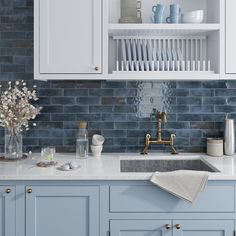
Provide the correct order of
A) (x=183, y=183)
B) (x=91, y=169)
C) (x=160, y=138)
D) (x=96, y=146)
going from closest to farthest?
1. (x=183, y=183)
2. (x=91, y=169)
3. (x=96, y=146)
4. (x=160, y=138)

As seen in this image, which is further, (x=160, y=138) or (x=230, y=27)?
(x=160, y=138)

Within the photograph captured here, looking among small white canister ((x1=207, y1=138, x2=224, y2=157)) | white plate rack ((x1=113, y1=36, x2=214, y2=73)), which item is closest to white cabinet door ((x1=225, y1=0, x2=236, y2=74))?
white plate rack ((x1=113, y1=36, x2=214, y2=73))

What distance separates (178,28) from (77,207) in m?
1.35

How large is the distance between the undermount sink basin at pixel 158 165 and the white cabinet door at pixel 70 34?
0.74m

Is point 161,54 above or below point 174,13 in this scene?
below

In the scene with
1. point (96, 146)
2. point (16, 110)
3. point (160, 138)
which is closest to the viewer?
point (16, 110)

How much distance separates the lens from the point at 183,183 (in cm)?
228

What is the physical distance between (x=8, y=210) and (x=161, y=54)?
1.45 m

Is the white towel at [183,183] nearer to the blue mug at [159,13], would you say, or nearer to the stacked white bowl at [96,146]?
the stacked white bowl at [96,146]

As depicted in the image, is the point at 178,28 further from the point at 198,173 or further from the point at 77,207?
the point at 77,207

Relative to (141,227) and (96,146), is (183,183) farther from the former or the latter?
(96,146)

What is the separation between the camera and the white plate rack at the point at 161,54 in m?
2.72

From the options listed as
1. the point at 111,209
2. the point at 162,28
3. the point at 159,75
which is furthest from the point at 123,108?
→ the point at 111,209

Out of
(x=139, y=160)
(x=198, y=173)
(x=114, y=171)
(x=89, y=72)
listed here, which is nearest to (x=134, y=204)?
(x=114, y=171)
